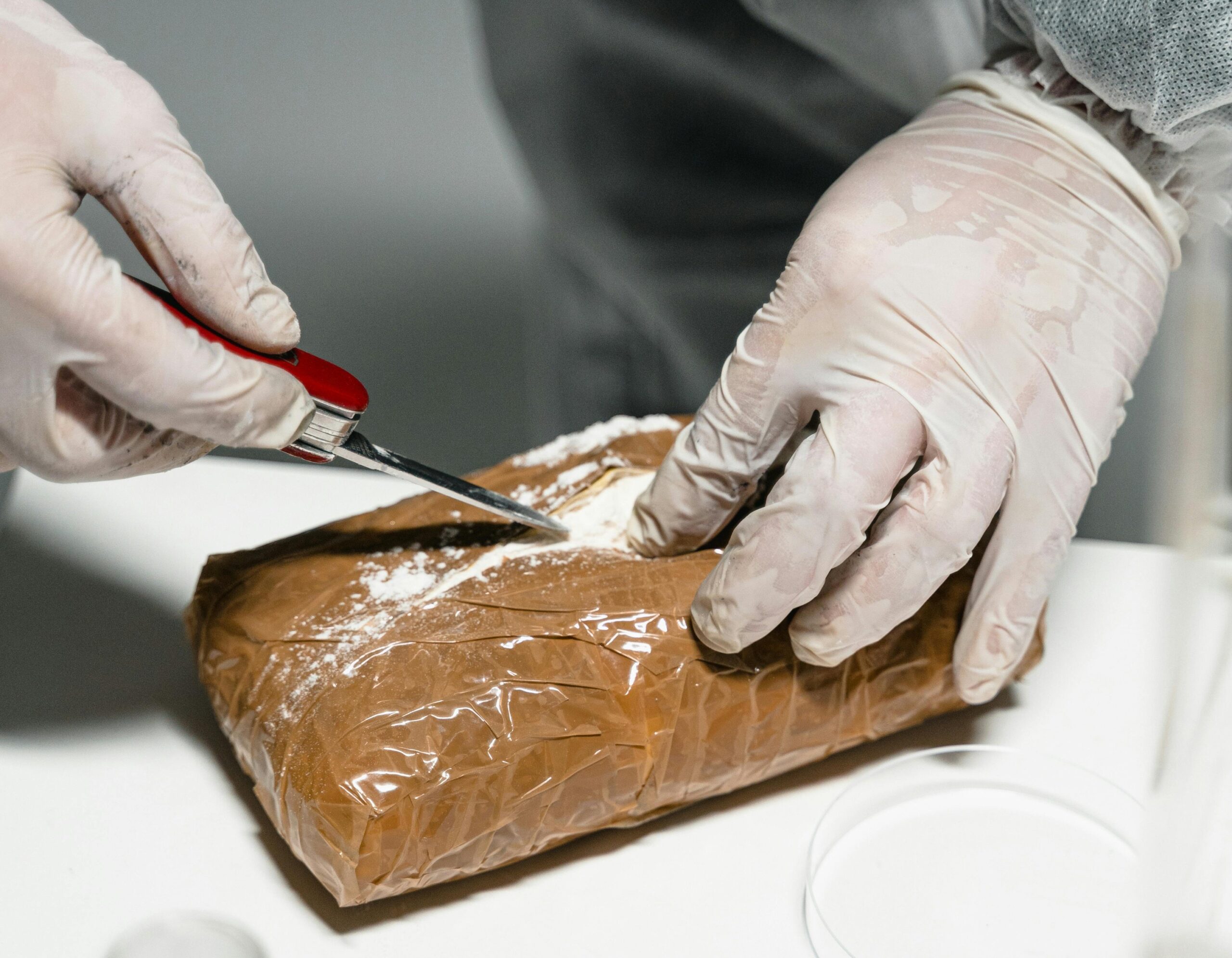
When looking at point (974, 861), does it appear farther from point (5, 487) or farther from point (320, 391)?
point (5, 487)

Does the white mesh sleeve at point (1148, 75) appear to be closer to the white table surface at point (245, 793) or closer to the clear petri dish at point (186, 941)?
the white table surface at point (245, 793)

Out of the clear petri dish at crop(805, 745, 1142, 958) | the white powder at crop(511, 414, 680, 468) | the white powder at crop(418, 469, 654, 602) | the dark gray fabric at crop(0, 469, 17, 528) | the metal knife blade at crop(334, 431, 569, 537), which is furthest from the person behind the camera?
the dark gray fabric at crop(0, 469, 17, 528)

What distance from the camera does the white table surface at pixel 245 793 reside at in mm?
1382

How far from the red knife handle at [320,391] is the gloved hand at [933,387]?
1.49ft

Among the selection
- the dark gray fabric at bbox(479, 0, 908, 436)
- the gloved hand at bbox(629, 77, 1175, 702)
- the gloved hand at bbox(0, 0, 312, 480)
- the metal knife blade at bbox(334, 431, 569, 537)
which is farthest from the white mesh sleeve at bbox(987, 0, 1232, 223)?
the gloved hand at bbox(0, 0, 312, 480)

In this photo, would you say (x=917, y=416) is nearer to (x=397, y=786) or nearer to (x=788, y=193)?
(x=397, y=786)

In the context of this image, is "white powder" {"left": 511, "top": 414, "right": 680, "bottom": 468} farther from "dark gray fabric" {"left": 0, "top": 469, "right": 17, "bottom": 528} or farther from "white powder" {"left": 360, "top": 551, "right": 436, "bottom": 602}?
"dark gray fabric" {"left": 0, "top": 469, "right": 17, "bottom": 528}

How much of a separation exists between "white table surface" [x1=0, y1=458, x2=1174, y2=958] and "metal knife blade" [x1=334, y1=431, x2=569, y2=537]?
0.46m

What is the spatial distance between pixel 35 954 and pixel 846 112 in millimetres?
1906

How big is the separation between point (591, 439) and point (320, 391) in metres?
0.57

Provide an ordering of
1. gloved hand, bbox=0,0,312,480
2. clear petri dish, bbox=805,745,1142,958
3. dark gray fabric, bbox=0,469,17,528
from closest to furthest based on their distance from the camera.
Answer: gloved hand, bbox=0,0,312,480
clear petri dish, bbox=805,745,1142,958
dark gray fabric, bbox=0,469,17,528

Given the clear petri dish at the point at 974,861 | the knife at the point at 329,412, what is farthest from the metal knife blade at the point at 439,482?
the clear petri dish at the point at 974,861

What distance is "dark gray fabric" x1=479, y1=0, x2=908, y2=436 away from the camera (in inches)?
87.4

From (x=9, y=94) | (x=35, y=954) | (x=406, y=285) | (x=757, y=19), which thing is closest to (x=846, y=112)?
(x=757, y=19)
